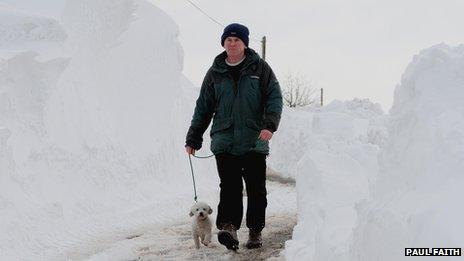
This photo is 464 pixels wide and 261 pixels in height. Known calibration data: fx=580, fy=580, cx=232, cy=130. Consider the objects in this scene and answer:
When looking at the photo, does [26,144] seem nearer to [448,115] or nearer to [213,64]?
[213,64]

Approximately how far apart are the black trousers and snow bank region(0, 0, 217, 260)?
1.77 metres

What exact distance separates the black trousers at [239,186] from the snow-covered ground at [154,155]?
33cm

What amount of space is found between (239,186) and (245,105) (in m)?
0.72

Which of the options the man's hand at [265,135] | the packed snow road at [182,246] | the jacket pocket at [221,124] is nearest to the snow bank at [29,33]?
the packed snow road at [182,246]

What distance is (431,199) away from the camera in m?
2.10

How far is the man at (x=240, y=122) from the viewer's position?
16.0ft

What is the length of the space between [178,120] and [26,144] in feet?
15.2

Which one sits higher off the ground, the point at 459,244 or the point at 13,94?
the point at 13,94

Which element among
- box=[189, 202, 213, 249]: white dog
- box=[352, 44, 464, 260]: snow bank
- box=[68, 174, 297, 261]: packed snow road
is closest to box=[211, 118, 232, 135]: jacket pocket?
box=[189, 202, 213, 249]: white dog

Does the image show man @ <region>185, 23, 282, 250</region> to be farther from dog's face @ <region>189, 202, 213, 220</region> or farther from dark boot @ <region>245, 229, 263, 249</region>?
dog's face @ <region>189, 202, 213, 220</region>

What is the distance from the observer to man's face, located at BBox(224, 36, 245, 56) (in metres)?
4.86

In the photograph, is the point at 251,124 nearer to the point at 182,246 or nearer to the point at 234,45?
the point at 234,45

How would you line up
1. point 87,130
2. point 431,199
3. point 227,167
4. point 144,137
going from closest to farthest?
point 431,199 < point 227,167 < point 87,130 < point 144,137

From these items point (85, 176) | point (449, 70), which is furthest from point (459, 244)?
point (85, 176)
